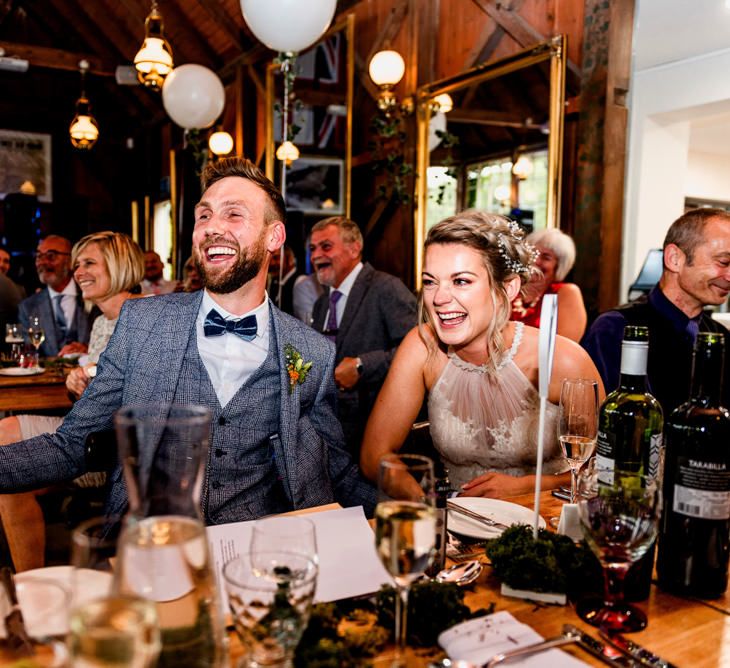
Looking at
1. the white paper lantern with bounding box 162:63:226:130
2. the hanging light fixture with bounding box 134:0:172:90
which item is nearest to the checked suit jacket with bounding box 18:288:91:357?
the hanging light fixture with bounding box 134:0:172:90

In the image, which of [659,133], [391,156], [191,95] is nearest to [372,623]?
[659,133]

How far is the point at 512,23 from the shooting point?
413 cm

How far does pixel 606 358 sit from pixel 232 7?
257 inches

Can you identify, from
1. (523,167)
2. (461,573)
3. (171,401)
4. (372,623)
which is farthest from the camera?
(523,167)

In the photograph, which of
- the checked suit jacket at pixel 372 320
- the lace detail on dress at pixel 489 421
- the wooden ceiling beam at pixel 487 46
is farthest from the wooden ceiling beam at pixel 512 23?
the lace detail on dress at pixel 489 421

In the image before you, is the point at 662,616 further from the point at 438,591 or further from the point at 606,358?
the point at 606,358

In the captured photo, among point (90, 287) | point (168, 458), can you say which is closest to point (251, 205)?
point (168, 458)

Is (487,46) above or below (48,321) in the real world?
above

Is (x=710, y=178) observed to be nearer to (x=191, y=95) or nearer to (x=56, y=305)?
(x=191, y=95)

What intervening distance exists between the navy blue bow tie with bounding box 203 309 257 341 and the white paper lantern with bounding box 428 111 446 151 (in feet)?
10.3

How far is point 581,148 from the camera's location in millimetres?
3602

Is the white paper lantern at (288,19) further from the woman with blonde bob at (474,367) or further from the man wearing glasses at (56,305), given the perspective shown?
the woman with blonde bob at (474,367)

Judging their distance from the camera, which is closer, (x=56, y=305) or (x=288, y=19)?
(x=288, y=19)

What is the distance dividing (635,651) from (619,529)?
6.0 inches
